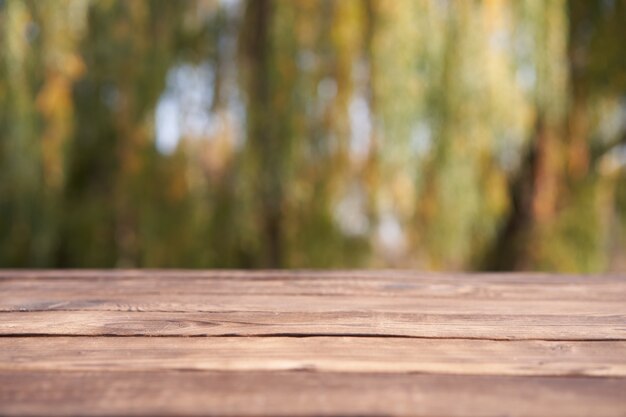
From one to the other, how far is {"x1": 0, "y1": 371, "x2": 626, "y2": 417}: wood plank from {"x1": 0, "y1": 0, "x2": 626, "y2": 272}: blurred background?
156 cm

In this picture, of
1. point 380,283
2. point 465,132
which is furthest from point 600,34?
point 380,283

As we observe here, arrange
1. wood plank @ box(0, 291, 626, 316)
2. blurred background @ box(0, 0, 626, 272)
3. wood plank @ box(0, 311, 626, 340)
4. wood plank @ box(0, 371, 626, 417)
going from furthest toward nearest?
1. blurred background @ box(0, 0, 626, 272)
2. wood plank @ box(0, 291, 626, 316)
3. wood plank @ box(0, 311, 626, 340)
4. wood plank @ box(0, 371, 626, 417)

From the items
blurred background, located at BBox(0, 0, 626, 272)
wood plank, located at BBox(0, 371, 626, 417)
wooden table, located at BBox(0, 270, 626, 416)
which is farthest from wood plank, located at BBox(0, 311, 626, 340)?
blurred background, located at BBox(0, 0, 626, 272)

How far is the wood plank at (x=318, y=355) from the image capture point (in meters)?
0.62

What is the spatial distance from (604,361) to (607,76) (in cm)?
230

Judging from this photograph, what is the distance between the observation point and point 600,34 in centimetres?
269

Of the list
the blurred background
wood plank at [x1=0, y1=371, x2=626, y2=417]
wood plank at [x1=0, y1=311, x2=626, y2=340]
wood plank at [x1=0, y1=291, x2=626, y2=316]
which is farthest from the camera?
the blurred background

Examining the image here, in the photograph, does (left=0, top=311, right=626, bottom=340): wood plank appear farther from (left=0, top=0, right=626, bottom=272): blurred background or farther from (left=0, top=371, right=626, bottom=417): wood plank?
(left=0, top=0, right=626, bottom=272): blurred background

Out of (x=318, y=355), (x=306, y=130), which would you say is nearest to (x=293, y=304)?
(x=318, y=355)

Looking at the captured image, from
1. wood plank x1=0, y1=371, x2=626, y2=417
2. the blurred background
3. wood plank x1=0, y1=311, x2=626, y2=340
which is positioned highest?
the blurred background

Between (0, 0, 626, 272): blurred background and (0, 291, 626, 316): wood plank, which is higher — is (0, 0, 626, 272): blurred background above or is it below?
above

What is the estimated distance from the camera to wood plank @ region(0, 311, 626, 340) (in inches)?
28.5

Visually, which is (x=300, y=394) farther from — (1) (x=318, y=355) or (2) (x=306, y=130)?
(2) (x=306, y=130)

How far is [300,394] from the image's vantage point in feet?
1.82
